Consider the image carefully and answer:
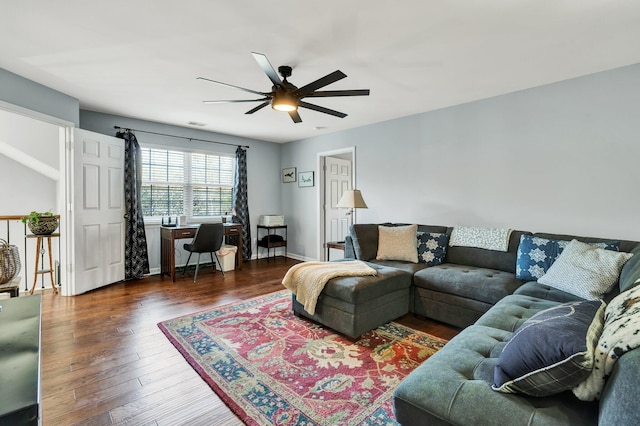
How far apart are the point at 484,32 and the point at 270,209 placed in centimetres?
482

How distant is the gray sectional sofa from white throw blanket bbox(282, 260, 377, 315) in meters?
0.09

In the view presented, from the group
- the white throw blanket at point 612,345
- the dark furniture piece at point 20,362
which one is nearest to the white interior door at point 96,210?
the dark furniture piece at point 20,362

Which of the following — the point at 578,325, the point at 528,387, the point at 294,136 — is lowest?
the point at 528,387

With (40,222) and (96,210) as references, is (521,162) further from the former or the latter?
(40,222)

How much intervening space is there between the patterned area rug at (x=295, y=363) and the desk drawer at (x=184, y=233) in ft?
5.57

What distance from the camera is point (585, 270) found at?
228cm

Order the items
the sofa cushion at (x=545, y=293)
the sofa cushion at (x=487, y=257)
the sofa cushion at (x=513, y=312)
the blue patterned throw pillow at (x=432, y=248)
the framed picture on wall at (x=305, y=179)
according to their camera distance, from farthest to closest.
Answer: the framed picture on wall at (x=305, y=179)
the blue patterned throw pillow at (x=432, y=248)
the sofa cushion at (x=487, y=257)
the sofa cushion at (x=545, y=293)
the sofa cushion at (x=513, y=312)

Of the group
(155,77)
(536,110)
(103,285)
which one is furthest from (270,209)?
(536,110)

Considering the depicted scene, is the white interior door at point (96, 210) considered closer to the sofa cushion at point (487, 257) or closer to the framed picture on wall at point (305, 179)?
the framed picture on wall at point (305, 179)

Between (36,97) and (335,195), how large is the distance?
4320 millimetres

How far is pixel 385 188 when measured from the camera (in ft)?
15.0

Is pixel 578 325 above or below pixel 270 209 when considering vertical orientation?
below

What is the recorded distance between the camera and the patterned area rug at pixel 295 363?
5.60 ft

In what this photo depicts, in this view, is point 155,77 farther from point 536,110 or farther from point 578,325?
point 536,110
